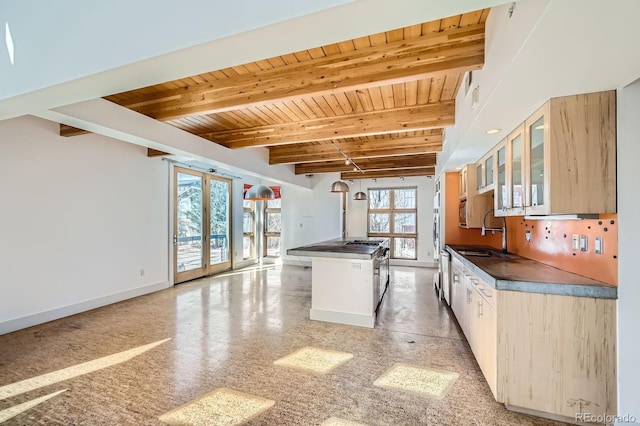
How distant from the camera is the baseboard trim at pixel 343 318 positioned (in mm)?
3715

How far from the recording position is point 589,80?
172 centimetres

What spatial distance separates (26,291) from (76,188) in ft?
4.90

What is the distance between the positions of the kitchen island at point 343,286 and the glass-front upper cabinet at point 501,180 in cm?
155

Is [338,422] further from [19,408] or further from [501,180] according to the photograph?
[501,180]

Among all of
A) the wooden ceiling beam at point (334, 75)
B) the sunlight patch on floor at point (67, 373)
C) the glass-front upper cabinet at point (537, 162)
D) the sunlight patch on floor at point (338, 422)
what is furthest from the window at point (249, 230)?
the glass-front upper cabinet at point (537, 162)

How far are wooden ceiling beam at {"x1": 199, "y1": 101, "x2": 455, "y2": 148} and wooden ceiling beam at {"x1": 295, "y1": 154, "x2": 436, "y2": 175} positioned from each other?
8.81 ft

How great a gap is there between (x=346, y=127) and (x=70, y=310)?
4.80m

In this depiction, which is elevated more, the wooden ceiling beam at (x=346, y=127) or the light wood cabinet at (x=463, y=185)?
the wooden ceiling beam at (x=346, y=127)

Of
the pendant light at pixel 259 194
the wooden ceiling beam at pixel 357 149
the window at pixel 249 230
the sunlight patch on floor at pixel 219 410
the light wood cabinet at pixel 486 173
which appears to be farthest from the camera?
the window at pixel 249 230

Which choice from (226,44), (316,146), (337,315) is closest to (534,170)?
(226,44)

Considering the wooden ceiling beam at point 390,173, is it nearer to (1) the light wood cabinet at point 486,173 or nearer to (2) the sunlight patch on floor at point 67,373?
(1) the light wood cabinet at point 486,173

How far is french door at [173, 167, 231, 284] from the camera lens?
6.16 meters

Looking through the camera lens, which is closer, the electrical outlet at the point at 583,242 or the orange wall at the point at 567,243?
the orange wall at the point at 567,243

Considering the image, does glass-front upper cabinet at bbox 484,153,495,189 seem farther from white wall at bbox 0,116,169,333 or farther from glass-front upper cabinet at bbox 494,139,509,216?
white wall at bbox 0,116,169,333
